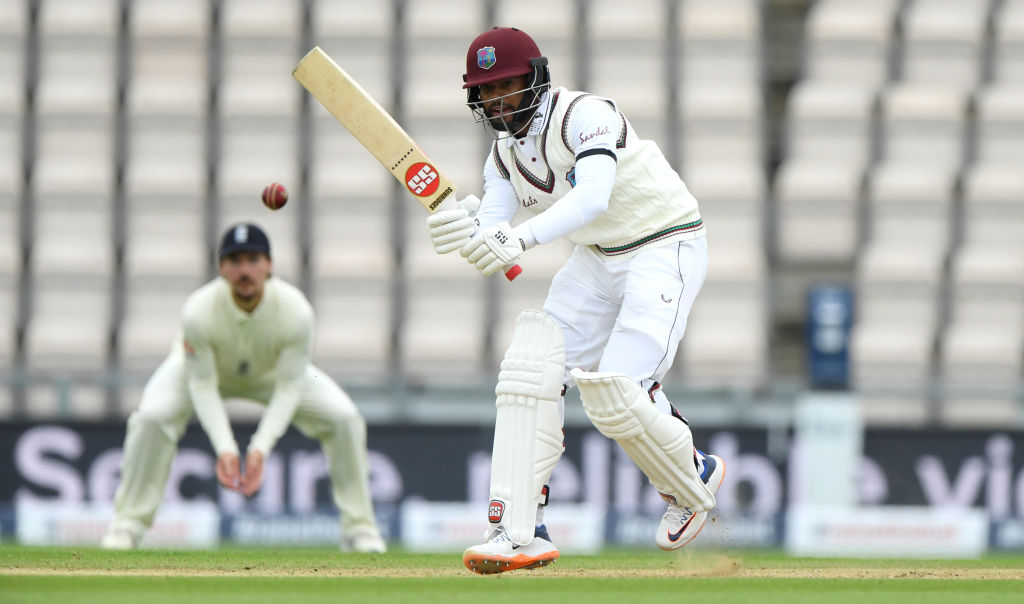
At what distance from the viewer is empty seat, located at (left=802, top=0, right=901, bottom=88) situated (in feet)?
32.2

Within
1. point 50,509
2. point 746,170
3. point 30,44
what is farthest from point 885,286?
point 30,44

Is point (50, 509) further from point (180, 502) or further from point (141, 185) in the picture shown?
point (141, 185)

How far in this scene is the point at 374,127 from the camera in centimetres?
436

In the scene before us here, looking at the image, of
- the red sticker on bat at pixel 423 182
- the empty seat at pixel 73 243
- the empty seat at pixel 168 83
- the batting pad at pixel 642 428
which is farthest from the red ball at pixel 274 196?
the empty seat at pixel 168 83

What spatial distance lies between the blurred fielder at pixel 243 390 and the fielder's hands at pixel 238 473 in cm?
12

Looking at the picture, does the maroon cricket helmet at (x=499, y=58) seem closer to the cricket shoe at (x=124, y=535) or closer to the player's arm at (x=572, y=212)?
the player's arm at (x=572, y=212)

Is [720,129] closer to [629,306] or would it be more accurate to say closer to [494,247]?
[629,306]

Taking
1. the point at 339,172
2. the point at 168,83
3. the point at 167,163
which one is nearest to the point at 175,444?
the point at 339,172

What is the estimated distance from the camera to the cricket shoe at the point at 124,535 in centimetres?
587

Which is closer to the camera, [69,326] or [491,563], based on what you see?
[491,563]

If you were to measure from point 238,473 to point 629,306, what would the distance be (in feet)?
6.19

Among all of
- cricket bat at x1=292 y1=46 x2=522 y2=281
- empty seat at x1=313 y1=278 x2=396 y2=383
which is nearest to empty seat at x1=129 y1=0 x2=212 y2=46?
empty seat at x1=313 y1=278 x2=396 y2=383

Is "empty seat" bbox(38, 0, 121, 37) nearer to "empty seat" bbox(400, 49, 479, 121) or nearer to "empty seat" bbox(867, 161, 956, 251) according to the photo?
"empty seat" bbox(400, 49, 479, 121)

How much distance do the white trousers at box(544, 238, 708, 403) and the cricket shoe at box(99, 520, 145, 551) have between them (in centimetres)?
238
